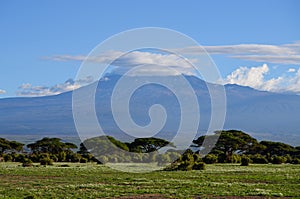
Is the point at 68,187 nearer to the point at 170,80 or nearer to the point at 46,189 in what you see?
the point at 46,189

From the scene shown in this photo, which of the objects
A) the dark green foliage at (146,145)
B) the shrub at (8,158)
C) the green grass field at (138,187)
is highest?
the dark green foliage at (146,145)

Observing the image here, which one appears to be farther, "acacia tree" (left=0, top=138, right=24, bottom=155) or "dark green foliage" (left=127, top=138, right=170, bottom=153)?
"acacia tree" (left=0, top=138, right=24, bottom=155)

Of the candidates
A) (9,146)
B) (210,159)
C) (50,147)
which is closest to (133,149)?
(50,147)

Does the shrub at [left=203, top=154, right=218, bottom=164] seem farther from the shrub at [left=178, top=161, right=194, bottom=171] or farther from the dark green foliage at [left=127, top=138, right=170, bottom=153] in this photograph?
the dark green foliage at [left=127, top=138, right=170, bottom=153]

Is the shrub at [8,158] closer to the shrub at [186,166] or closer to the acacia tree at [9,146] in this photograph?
the acacia tree at [9,146]

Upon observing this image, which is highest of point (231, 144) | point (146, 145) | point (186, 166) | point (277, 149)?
point (231, 144)

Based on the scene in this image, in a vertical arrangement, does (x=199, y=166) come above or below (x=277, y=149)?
below

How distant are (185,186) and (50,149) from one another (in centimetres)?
6038

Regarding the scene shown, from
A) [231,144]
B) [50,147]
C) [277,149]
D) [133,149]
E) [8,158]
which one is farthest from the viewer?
[50,147]

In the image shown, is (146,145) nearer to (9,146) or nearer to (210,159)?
(9,146)

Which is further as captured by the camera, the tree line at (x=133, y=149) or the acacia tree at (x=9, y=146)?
the acacia tree at (x=9, y=146)

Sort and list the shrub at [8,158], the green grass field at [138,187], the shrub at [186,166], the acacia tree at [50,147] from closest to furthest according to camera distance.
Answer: the green grass field at [138,187]
the shrub at [186,166]
the shrub at [8,158]
the acacia tree at [50,147]

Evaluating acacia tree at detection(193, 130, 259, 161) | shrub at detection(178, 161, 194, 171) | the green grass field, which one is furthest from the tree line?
the green grass field

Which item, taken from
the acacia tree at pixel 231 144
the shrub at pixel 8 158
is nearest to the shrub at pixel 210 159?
the acacia tree at pixel 231 144
